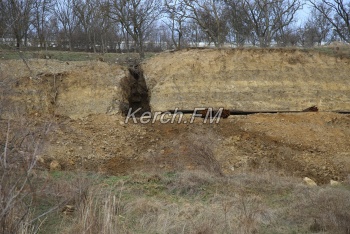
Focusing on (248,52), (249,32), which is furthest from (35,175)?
(249,32)

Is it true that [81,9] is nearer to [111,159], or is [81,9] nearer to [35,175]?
[111,159]

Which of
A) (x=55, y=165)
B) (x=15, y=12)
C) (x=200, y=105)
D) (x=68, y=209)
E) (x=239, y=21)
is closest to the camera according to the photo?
(x=68, y=209)

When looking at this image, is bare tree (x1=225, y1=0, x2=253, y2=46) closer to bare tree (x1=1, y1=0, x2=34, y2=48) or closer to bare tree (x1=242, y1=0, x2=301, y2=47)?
bare tree (x1=242, y1=0, x2=301, y2=47)

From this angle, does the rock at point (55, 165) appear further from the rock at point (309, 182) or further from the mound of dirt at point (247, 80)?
the rock at point (309, 182)

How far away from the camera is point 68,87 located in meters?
15.1

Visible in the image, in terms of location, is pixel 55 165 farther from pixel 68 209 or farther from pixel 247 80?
pixel 247 80

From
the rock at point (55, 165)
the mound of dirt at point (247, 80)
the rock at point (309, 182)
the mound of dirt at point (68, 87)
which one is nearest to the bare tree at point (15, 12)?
the mound of dirt at point (68, 87)

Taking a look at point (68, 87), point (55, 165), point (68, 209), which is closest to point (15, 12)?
point (68, 209)

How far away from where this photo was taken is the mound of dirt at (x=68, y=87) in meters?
14.6

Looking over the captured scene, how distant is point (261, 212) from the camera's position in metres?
7.40

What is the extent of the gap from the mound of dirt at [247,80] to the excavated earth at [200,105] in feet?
0.11

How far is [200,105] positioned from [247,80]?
196cm

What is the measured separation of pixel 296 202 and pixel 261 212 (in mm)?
1106

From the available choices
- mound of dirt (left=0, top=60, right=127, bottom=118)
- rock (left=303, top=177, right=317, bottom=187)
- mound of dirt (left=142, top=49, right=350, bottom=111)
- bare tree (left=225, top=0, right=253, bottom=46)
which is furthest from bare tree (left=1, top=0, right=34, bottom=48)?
bare tree (left=225, top=0, right=253, bottom=46)
